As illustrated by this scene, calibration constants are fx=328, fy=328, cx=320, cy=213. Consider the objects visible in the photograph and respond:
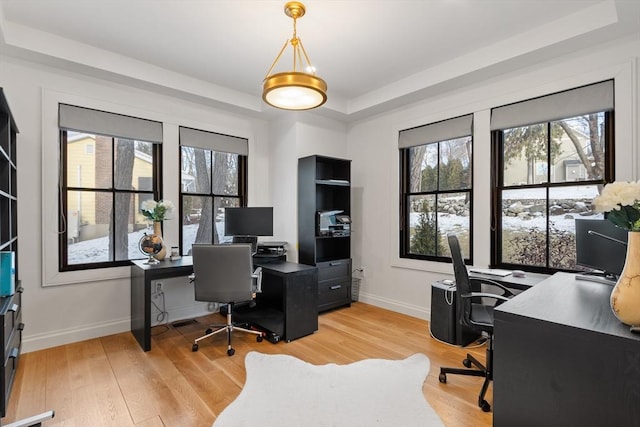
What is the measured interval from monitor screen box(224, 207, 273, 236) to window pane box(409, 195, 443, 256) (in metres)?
1.80

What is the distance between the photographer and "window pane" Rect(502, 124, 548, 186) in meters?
3.15

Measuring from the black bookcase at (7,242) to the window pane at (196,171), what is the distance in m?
1.53

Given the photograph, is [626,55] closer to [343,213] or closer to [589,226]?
[589,226]

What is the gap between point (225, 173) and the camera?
437 centimetres

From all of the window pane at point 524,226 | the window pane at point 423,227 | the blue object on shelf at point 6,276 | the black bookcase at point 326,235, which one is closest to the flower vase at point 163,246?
the blue object on shelf at point 6,276

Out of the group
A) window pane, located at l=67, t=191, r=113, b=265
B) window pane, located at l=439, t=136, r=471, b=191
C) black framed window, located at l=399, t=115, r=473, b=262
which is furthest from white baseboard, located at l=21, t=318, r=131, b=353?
window pane, located at l=439, t=136, r=471, b=191

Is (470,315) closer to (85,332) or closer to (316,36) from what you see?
(316,36)

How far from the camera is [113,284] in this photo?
3451mm

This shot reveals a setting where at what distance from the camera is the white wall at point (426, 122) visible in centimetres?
262

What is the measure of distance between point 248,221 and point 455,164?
253 cm

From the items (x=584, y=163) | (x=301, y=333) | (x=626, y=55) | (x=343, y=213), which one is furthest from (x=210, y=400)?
(x=626, y=55)

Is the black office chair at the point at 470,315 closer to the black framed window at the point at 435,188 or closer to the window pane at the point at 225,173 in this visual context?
the black framed window at the point at 435,188

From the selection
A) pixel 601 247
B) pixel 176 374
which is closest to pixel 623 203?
pixel 601 247

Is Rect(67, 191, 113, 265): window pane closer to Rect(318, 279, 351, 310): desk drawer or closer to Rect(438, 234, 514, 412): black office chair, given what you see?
Rect(318, 279, 351, 310): desk drawer
